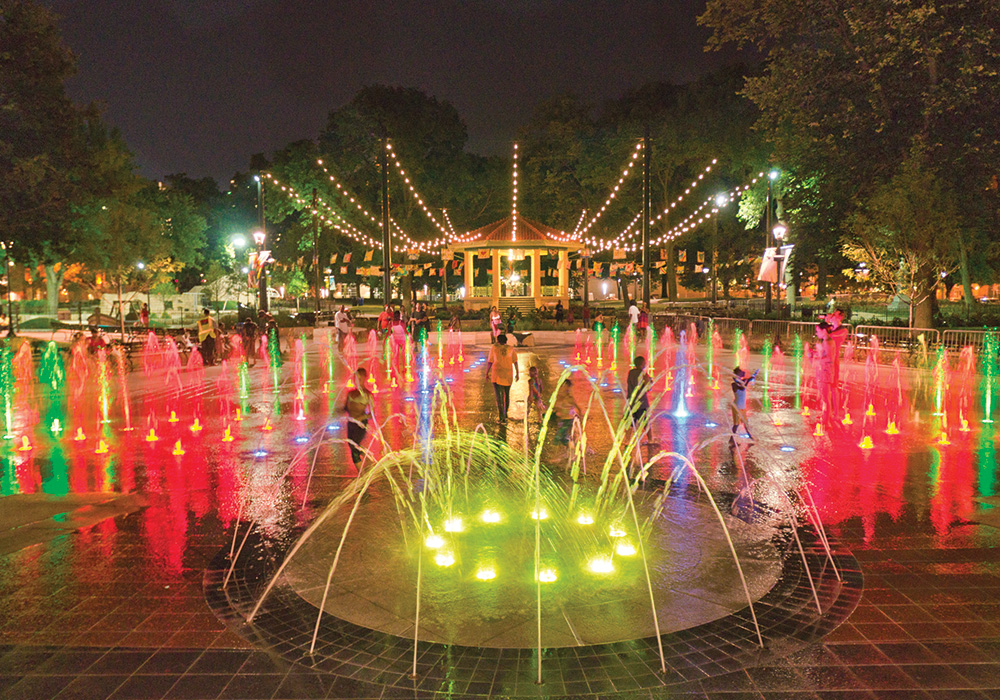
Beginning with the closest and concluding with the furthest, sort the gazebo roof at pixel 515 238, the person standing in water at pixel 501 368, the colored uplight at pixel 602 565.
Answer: the colored uplight at pixel 602 565
the person standing in water at pixel 501 368
the gazebo roof at pixel 515 238

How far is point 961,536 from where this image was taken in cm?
714

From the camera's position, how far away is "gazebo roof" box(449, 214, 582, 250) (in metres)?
44.2

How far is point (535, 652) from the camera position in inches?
192

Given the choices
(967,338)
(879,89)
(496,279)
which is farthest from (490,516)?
(496,279)

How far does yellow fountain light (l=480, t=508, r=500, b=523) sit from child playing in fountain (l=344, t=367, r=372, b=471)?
7.95ft

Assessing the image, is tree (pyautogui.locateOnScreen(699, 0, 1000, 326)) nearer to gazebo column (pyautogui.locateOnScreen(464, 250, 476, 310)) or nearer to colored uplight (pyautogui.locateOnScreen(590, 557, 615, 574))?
colored uplight (pyautogui.locateOnScreen(590, 557, 615, 574))

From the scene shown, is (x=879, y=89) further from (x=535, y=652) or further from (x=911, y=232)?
(x=535, y=652)

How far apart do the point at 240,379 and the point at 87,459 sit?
10.1 metres

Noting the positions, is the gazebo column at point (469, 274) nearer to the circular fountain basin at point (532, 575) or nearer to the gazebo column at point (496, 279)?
the gazebo column at point (496, 279)

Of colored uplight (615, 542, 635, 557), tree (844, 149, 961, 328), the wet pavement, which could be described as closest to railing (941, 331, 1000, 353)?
tree (844, 149, 961, 328)

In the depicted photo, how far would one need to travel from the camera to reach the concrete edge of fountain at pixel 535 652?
14.8ft

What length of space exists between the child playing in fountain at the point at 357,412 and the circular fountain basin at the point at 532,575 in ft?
6.33

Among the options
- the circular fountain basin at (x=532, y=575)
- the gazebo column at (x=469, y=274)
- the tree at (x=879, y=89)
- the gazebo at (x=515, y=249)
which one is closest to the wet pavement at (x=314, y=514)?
the circular fountain basin at (x=532, y=575)

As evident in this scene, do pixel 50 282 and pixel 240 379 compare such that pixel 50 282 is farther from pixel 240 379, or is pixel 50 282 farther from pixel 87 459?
pixel 87 459
